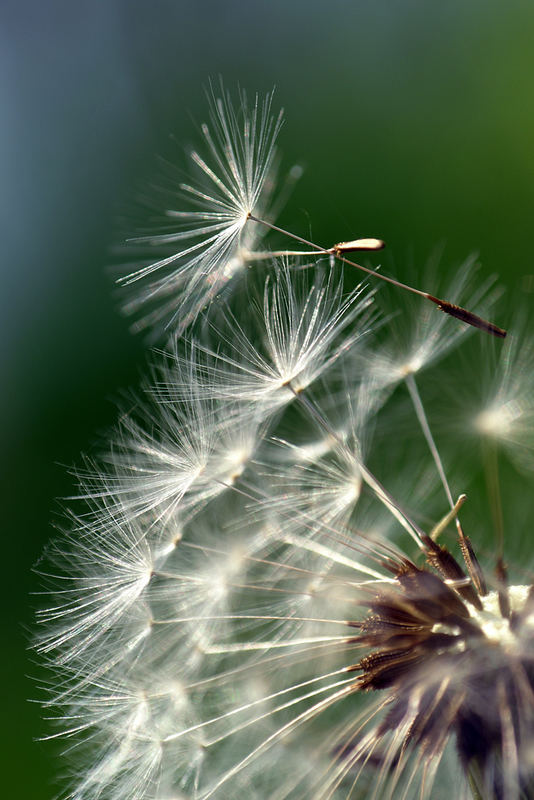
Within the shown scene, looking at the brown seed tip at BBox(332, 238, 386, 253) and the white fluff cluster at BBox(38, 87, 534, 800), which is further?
the white fluff cluster at BBox(38, 87, 534, 800)

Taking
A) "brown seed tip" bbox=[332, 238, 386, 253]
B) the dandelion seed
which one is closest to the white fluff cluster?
the dandelion seed

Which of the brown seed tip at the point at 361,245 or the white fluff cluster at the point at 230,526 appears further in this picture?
the white fluff cluster at the point at 230,526

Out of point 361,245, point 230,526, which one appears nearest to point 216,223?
point 361,245

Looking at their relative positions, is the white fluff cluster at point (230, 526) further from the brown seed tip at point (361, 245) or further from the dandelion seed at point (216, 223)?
the brown seed tip at point (361, 245)

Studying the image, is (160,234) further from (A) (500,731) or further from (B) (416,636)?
(A) (500,731)

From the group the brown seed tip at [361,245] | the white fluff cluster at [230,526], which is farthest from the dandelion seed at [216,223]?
the brown seed tip at [361,245]

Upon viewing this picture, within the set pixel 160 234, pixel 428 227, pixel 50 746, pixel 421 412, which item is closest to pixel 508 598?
pixel 421 412

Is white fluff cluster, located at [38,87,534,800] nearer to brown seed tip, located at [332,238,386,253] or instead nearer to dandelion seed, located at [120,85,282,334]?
dandelion seed, located at [120,85,282,334]
